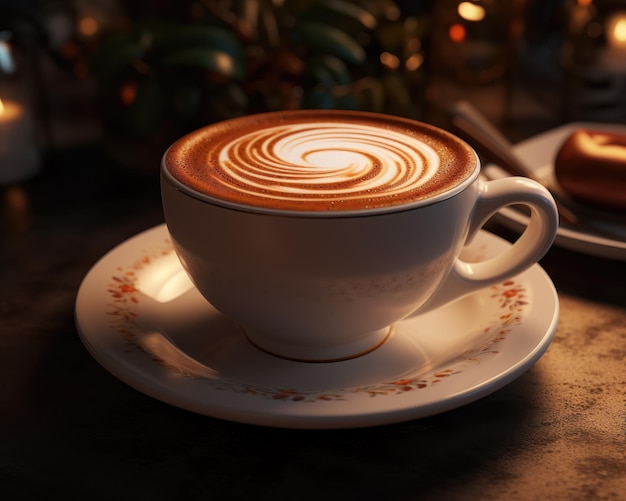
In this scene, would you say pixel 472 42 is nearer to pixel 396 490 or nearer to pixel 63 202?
pixel 63 202

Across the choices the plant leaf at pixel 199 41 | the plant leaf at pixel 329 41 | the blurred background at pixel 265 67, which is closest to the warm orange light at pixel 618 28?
the blurred background at pixel 265 67

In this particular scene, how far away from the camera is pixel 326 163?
2.07 ft

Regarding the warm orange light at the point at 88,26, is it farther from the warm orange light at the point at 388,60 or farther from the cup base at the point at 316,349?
the cup base at the point at 316,349

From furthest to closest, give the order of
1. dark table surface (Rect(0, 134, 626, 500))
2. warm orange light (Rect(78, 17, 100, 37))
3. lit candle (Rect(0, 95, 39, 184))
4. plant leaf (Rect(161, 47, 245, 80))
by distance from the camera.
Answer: warm orange light (Rect(78, 17, 100, 37))
lit candle (Rect(0, 95, 39, 184))
plant leaf (Rect(161, 47, 245, 80))
dark table surface (Rect(0, 134, 626, 500))

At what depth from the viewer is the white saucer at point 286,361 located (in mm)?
512

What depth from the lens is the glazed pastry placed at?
88 centimetres

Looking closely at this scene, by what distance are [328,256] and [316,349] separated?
107 mm

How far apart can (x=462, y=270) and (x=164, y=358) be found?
239mm

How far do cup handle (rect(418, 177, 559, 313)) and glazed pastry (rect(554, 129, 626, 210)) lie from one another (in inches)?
11.5

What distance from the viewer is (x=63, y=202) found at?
976 mm

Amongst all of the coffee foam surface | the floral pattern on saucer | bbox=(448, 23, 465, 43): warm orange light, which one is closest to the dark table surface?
the floral pattern on saucer

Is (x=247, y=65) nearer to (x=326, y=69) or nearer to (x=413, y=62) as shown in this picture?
(x=326, y=69)

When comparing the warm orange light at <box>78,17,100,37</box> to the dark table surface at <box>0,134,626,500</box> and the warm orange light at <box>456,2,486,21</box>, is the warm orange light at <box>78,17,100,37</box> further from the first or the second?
the dark table surface at <box>0,134,626,500</box>

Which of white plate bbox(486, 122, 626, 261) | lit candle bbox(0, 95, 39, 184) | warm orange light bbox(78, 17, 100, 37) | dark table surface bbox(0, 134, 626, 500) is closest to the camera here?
dark table surface bbox(0, 134, 626, 500)
